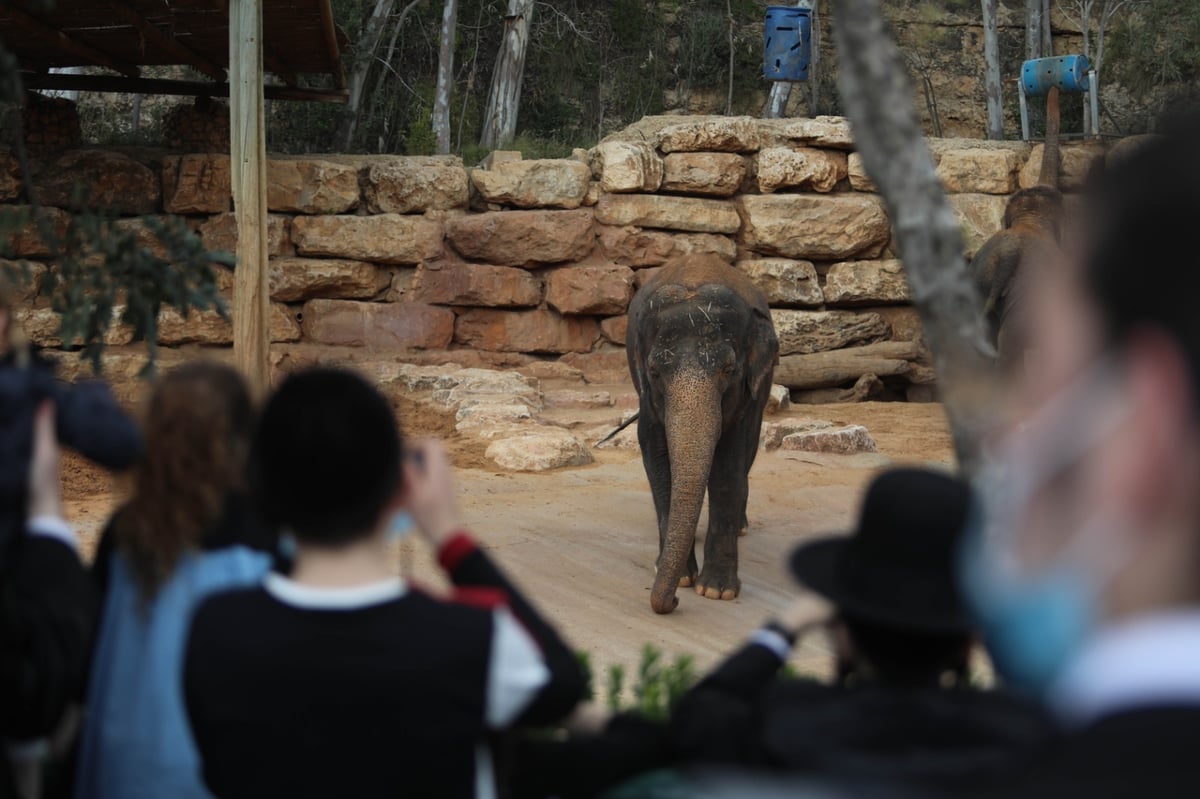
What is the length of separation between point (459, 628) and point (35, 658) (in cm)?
72

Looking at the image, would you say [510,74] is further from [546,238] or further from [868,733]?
[868,733]

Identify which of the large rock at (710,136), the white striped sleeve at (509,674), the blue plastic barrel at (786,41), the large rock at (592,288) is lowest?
the white striped sleeve at (509,674)

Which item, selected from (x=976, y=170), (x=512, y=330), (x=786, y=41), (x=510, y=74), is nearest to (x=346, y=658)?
(x=512, y=330)

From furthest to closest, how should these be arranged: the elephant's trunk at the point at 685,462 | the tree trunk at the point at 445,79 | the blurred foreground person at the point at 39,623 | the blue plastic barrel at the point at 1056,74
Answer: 1. the tree trunk at the point at 445,79
2. the blue plastic barrel at the point at 1056,74
3. the elephant's trunk at the point at 685,462
4. the blurred foreground person at the point at 39,623

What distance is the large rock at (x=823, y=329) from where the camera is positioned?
16125 mm

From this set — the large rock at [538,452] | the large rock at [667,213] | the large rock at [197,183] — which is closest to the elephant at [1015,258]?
the large rock at [538,452]

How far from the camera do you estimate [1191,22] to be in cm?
2473

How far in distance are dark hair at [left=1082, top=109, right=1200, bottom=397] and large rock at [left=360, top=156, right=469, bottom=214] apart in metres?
15.6

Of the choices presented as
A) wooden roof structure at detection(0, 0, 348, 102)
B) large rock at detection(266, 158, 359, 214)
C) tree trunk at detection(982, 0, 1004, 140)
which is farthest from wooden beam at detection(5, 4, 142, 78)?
tree trunk at detection(982, 0, 1004, 140)

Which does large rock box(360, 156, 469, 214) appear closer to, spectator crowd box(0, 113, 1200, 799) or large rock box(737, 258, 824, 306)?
large rock box(737, 258, 824, 306)

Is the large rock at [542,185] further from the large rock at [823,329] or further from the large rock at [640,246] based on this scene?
the large rock at [823,329]

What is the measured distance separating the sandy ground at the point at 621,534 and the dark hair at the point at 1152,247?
17.6ft

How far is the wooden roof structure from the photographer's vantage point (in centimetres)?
1176

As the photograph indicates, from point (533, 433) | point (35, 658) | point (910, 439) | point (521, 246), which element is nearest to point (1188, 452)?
point (35, 658)
